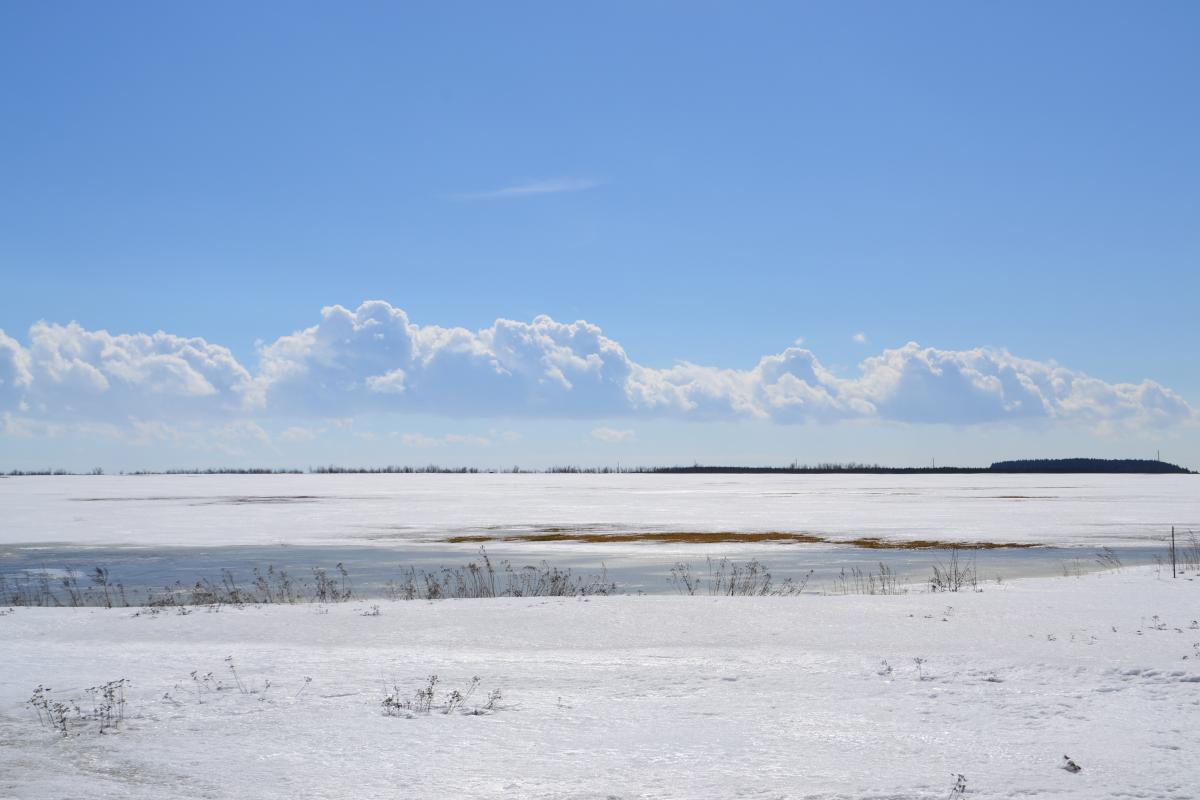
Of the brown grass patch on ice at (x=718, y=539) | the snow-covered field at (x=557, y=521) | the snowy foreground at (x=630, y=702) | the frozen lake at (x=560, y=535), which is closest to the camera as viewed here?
the snowy foreground at (x=630, y=702)

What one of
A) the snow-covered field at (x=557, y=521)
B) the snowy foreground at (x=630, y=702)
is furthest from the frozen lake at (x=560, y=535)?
the snowy foreground at (x=630, y=702)

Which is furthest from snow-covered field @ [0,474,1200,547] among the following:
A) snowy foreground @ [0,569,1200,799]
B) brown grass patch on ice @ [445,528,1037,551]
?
snowy foreground @ [0,569,1200,799]

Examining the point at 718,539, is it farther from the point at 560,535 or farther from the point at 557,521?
the point at 557,521

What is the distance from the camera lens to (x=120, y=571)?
24.7 metres

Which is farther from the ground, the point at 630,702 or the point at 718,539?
the point at 718,539

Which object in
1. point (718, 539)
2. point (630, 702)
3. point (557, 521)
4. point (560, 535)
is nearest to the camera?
point (630, 702)

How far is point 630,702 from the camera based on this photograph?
979 cm

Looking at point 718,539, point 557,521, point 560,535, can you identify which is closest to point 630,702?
point 718,539

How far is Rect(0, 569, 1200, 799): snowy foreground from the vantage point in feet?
24.9

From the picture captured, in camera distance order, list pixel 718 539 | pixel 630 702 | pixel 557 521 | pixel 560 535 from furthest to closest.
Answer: pixel 557 521 < pixel 560 535 < pixel 718 539 < pixel 630 702

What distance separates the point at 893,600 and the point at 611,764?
9.48 m

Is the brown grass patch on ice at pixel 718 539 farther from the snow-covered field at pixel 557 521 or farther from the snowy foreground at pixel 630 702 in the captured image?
the snowy foreground at pixel 630 702

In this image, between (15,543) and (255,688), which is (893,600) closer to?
(255,688)

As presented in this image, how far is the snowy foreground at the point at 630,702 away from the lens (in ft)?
24.9
